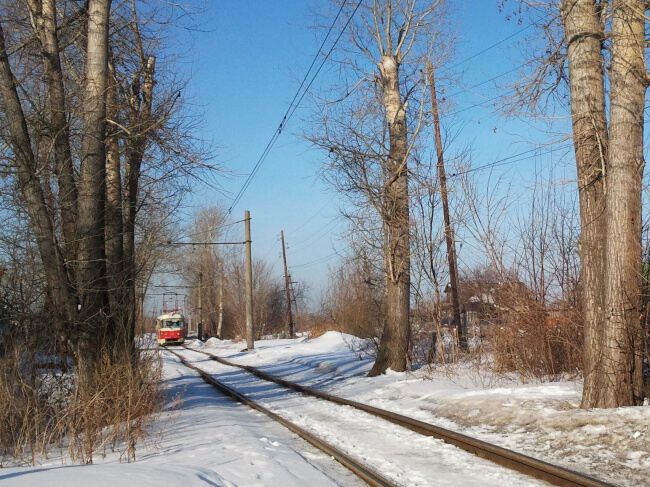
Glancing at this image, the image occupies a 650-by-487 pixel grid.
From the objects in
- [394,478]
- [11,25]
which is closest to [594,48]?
[394,478]

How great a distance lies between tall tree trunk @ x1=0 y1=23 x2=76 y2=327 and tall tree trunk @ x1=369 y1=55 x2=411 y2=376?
8603 mm

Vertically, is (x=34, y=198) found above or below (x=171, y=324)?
above

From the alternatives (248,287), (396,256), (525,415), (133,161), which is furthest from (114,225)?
(248,287)

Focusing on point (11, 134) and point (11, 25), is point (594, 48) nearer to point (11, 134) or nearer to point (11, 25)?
point (11, 134)

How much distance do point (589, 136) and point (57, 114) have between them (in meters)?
8.82

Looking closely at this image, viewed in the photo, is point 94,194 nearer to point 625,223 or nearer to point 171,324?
point 625,223

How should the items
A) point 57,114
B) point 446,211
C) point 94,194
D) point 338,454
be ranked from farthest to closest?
point 446,211 < point 57,114 < point 94,194 < point 338,454

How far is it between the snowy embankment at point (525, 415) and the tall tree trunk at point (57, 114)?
6801mm

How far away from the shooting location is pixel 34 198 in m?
10.0

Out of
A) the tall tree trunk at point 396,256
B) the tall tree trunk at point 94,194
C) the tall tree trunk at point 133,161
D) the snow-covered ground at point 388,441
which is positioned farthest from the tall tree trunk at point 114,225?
the tall tree trunk at point 396,256

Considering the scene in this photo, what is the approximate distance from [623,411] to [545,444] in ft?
3.45

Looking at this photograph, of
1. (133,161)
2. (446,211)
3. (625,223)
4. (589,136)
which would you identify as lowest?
(625,223)

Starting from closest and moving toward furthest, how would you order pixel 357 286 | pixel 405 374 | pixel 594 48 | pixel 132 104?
pixel 594 48, pixel 132 104, pixel 405 374, pixel 357 286

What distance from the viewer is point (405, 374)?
15.7m
